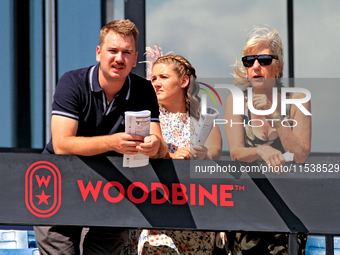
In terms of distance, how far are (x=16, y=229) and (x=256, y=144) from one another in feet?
7.94

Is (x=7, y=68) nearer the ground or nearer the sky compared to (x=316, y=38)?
nearer the ground

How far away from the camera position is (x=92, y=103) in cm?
171

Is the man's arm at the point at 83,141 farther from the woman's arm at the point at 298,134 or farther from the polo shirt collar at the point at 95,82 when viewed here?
the woman's arm at the point at 298,134

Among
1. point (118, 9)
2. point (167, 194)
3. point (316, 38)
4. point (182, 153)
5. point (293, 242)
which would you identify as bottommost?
point (293, 242)

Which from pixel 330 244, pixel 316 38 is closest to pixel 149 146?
pixel 330 244

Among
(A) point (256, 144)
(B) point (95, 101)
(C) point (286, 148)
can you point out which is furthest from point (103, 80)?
(C) point (286, 148)

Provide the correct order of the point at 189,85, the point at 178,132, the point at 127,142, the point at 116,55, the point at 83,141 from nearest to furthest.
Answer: the point at 127,142 < the point at 83,141 < the point at 116,55 < the point at 178,132 < the point at 189,85

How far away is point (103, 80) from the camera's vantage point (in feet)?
5.72

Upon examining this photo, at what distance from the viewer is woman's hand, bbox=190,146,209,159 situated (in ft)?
5.58

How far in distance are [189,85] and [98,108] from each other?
0.67 metres

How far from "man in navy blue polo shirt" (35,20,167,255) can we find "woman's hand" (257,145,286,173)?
459 mm

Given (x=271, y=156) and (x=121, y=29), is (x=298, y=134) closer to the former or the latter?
(x=271, y=156)

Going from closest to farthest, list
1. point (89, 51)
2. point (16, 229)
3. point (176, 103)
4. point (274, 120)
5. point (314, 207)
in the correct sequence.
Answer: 1. point (314, 207)
2. point (274, 120)
3. point (176, 103)
4. point (16, 229)
5. point (89, 51)

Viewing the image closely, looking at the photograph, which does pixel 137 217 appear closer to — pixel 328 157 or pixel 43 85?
pixel 328 157
